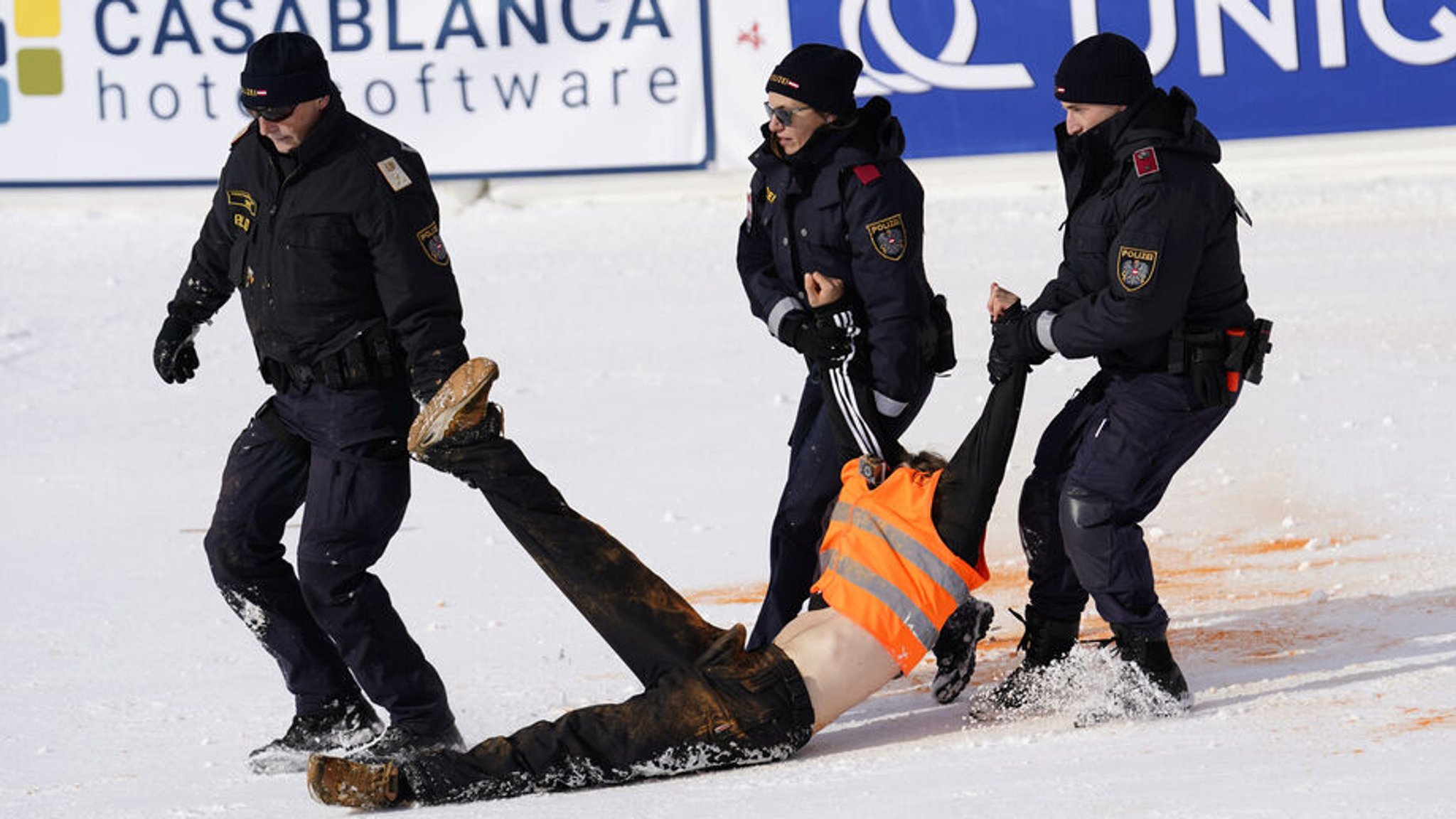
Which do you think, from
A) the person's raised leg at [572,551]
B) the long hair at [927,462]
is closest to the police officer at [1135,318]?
the long hair at [927,462]

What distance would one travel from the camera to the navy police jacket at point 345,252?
4.60 metres

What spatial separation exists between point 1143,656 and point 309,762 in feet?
6.10

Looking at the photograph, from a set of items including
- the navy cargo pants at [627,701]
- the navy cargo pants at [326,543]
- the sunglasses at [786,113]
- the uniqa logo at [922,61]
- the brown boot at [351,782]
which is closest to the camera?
the brown boot at [351,782]

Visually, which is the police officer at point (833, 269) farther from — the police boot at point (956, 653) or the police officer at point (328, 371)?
the police officer at point (328, 371)

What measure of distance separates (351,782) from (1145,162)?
2.16m

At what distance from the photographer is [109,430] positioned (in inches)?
327

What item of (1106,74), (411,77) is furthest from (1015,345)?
(411,77)

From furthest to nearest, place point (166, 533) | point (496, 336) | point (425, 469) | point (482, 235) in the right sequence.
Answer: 1. point (482, 235)
2. point (496, 336)
3. point (425, 469)
4. point (166, 533)

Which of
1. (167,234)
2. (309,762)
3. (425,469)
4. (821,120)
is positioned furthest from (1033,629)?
(167,234)

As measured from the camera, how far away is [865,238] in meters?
4.95

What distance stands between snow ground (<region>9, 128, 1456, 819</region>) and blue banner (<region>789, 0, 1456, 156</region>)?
0.20 m

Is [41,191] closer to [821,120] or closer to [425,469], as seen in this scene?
[425,469]

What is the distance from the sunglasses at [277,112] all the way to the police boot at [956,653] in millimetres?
1982

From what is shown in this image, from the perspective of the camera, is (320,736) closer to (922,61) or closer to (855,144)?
(855,144)
